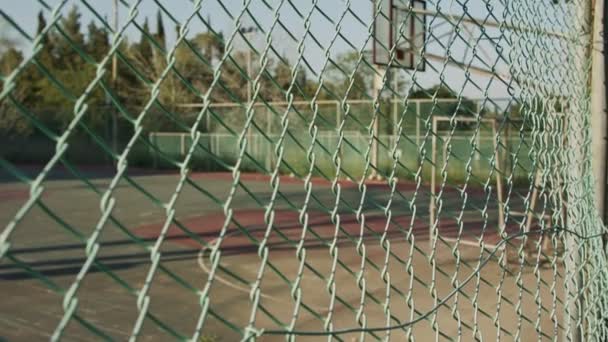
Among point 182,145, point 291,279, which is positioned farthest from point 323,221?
point 182,145

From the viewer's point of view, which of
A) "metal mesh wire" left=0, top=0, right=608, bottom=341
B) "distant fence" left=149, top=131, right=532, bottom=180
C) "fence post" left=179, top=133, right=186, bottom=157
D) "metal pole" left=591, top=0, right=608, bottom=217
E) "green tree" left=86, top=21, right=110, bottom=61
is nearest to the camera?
"metal mesh wire" left=0, top=0, right=608, bottom=341

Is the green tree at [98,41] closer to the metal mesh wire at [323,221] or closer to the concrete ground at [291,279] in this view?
the metal mesh wire at [323,221]

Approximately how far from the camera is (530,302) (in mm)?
5168

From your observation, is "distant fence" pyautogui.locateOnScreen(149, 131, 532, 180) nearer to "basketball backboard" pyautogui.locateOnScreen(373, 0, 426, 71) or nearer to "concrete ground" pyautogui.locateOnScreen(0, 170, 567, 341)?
"concrete ground" pyautogui.locateOnScreen(0, 170, 567, 341)

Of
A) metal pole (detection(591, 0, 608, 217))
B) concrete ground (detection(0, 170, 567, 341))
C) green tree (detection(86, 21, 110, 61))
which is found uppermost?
green tree (detection(86, 21, 110, 61))

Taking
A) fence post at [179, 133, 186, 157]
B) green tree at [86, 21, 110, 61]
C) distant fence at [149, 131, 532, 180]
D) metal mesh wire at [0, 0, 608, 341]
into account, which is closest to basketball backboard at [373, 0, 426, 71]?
metal mesh wire at [0, 0, 608, 341]

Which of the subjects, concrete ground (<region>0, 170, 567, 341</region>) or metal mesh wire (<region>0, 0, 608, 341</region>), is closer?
metal mesh wire (<region>0, 0, 608, 341</region>)

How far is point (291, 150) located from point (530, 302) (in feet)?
37.7

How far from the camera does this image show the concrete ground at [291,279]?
1.66 meters

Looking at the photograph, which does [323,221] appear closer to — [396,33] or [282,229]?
[282,229]

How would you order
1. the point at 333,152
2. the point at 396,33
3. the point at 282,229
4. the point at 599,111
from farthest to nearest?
the point at 333,152 < the point at 282,229 < the point at 599,111 < the point at 396,33

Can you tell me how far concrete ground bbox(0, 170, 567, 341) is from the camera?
5.45 ft

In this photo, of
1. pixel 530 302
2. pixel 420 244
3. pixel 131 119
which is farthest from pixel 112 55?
pixel 420 244

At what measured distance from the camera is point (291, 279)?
6406 mm
